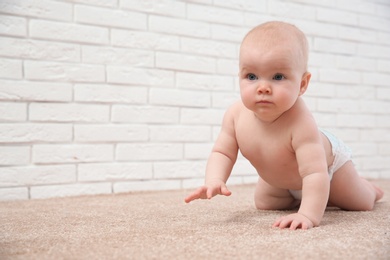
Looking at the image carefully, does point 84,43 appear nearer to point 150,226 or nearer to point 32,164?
point 32,164

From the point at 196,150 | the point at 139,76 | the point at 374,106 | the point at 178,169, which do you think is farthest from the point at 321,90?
the point at 139,76

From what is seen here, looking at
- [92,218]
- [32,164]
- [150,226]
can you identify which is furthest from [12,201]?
[150,226]

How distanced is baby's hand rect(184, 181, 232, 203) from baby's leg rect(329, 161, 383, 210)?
383 millimetres

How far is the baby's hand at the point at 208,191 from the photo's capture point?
44.7 inches

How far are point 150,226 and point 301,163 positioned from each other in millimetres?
406

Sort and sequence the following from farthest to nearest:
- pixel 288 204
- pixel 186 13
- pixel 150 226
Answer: pixel 186 13 < pixel 288 204 < pixel 150 226

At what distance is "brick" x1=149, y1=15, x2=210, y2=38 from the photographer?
6.61ft

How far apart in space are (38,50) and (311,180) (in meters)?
1.16

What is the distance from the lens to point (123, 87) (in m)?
1.93

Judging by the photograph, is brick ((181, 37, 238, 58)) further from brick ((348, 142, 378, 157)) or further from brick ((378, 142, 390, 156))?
brick ((378, 142, 390, 156))

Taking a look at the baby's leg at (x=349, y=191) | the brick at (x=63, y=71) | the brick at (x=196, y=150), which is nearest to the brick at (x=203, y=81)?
the brick at (x=196, y=150)

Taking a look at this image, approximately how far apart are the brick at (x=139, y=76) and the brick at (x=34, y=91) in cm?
19

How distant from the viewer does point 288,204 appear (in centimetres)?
144

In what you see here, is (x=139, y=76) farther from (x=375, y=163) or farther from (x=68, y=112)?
(x=375, y=163)
